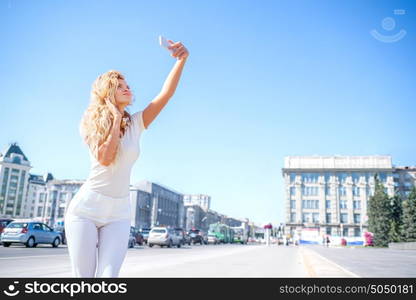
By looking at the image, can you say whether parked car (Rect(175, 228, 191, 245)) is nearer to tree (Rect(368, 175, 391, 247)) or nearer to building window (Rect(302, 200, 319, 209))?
tree (Rect(368, 175, 391, 247))

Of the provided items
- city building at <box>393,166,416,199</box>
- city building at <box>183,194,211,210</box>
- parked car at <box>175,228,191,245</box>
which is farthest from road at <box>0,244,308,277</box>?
city building at <box>183,194,211,210</box>

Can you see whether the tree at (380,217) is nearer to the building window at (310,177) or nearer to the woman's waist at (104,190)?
the building window at (310,177)

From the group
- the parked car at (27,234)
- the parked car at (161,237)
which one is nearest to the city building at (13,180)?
the parked car at (161,237)

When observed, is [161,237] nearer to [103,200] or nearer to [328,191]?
[103,200]

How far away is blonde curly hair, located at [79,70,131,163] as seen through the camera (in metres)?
2.27

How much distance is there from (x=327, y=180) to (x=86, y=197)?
94.7m

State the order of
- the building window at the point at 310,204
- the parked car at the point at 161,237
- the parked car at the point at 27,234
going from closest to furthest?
the parked car at the point at 27,234 < the parked car at the point at 161,237 < the building window at the point at 310,204

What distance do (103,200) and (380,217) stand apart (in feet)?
202

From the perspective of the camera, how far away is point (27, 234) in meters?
19.7

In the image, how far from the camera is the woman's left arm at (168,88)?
2520 millimetres

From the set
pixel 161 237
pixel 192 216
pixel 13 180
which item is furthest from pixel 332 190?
pixel 13 180

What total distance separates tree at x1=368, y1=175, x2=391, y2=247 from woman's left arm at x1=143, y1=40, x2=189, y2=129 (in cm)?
6023

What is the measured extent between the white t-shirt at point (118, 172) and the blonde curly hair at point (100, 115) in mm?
44

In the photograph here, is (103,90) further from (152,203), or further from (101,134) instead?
(152,203)
